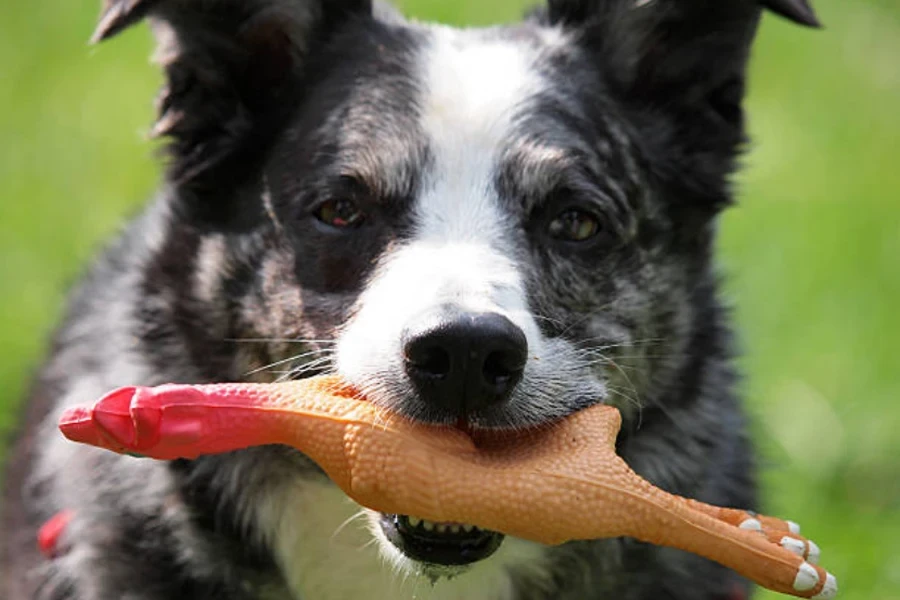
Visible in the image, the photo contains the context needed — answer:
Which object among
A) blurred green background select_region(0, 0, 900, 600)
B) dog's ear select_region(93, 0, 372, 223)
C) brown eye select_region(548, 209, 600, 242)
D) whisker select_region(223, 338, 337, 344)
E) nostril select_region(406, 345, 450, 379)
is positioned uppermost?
dog's ear select_region(93, 0, 372, 223)

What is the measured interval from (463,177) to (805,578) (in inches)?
54.7

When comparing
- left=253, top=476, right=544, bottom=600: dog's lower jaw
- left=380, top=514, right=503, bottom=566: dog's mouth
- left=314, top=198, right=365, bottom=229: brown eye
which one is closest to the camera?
left=380, top=514, right=503, bottom=566: dog's mouth

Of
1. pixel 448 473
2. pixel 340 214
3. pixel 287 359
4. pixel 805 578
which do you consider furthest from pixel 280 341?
pixel 805 578

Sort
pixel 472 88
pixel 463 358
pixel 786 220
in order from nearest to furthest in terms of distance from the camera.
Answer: pixel 463 358
pixel 472 88
pixel 786 220

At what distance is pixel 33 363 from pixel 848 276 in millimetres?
4360

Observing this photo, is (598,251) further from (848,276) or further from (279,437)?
(848,276)

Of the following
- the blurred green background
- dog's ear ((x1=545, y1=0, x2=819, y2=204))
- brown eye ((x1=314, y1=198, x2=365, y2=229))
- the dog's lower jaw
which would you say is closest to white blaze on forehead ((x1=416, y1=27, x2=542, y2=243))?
brown eye ((x1=314, y1=198, x2=365, y2=229))

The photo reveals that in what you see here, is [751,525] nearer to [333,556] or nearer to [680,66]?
[333,556]

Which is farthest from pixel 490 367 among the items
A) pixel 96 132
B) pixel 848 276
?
pixel 96 132

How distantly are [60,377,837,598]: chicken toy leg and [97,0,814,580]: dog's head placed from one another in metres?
0.19

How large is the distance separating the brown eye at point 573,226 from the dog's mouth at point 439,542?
96cm

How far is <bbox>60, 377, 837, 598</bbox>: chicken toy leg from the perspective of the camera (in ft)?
10.6

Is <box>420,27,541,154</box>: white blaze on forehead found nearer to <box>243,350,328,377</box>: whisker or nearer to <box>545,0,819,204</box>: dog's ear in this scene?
<box>545,0,819,204</box>: dog's ear

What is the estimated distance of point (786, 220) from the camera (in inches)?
340
